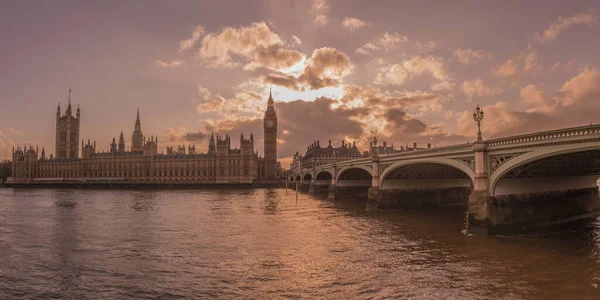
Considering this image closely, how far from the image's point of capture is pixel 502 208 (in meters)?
22.8

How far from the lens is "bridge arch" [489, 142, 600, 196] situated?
18.6m

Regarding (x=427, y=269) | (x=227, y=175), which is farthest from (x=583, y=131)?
(x=227, y=175)

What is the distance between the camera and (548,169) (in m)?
23.5

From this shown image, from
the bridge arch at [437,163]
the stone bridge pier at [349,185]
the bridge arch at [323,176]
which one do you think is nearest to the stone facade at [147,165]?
the bridge arch at [323,176]

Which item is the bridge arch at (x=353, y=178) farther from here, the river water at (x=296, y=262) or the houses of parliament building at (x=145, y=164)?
the houses of parliament building at (x=145, y=164)

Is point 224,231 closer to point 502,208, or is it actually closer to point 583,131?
point 502,208

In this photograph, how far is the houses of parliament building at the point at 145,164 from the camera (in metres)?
128

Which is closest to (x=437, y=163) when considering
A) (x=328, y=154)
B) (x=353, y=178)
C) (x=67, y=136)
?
(x=353, y=178)

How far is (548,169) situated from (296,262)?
17.0 m

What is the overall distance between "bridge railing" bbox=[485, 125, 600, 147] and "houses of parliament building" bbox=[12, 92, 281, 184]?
103 m

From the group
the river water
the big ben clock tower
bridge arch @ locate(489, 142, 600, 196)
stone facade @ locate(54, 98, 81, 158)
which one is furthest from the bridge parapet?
stone facade @ locate(54, 98, 81, 158)

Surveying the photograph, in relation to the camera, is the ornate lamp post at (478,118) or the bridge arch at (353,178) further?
the bridge arch at (353,178)

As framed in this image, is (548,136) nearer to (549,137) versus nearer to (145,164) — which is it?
(549,137)

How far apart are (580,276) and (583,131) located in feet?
22.5
